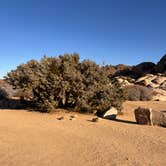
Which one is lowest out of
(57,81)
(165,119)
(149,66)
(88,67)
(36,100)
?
(165,119)

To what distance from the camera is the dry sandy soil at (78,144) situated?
5957mm

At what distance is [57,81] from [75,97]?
1.44 m

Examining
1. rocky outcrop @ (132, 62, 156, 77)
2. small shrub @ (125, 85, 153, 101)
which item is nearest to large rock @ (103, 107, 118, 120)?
small shrub @ (125, 85, 153, 101)

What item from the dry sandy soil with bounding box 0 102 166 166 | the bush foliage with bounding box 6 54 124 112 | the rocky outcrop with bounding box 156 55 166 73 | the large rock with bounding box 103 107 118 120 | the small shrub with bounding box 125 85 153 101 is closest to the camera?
the dry sandy soil with bounding box 0 102 166 166

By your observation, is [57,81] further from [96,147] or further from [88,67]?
[96,147]

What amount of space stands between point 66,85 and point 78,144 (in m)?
6.64

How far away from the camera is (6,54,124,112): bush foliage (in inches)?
544

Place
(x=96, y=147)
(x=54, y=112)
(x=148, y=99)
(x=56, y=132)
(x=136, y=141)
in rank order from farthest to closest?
(x=148, y=99)
(x=54, y=112)
(x=56, y=132)
(x=136, y=141)
(x=96, y=147)

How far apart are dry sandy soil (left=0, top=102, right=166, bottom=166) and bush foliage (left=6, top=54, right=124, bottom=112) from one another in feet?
9.79

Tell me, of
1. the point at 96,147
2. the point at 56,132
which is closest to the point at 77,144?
the point at 96,147

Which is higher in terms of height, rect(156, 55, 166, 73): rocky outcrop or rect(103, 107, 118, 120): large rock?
rect(156, 55, 166, 73): rocky outcrop

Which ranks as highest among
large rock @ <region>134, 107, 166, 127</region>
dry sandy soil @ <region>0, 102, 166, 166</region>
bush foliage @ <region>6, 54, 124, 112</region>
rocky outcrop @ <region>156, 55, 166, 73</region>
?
rocky outcrop @ <region>156, 55, 166, 73</region>

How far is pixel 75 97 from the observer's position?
1425cm

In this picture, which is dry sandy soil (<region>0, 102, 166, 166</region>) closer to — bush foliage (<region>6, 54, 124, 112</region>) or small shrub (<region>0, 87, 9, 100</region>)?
bush foliage (<region>6, 54, 124, 112</region>)
